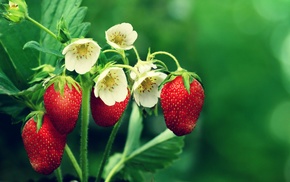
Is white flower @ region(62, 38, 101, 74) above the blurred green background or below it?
above

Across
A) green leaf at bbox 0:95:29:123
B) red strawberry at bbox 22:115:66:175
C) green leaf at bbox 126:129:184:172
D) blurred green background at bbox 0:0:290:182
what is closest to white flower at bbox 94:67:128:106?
red strawberry at bbox 22:115:66:175

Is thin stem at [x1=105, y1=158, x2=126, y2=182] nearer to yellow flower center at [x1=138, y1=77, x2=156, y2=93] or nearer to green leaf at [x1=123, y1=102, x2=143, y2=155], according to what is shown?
green leaf at [x1=123, y1=102, x2=143, y2=155]

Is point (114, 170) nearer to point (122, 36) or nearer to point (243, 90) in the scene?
point (122, 36)

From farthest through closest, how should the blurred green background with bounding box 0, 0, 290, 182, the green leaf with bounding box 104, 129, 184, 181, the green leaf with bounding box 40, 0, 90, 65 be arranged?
the blurred green background with bounding box 0, 0, 290, 182 → the green leaf with bounding box 104, 129, 184, 181 → the green leaf with bounding box 40, 0, 90, 65

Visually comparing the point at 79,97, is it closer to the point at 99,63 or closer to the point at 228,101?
the point at 99,63

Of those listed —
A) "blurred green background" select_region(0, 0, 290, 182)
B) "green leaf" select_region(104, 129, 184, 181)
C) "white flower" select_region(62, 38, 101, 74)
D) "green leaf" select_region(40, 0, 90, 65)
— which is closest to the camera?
"white flower" select_region(62, 38, 101, 74)

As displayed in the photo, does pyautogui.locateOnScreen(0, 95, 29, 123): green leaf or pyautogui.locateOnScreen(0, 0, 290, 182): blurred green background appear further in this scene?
pyautogui.locateOnScreen(0, 0, 290, 182): blurred green background

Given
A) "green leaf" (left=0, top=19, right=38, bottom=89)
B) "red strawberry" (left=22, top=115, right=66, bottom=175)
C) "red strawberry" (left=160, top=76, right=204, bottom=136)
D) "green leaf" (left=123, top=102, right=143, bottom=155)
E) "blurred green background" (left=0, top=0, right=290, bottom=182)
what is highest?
"red strawberry" (left=160, top=76, right=204, bottom=136)
